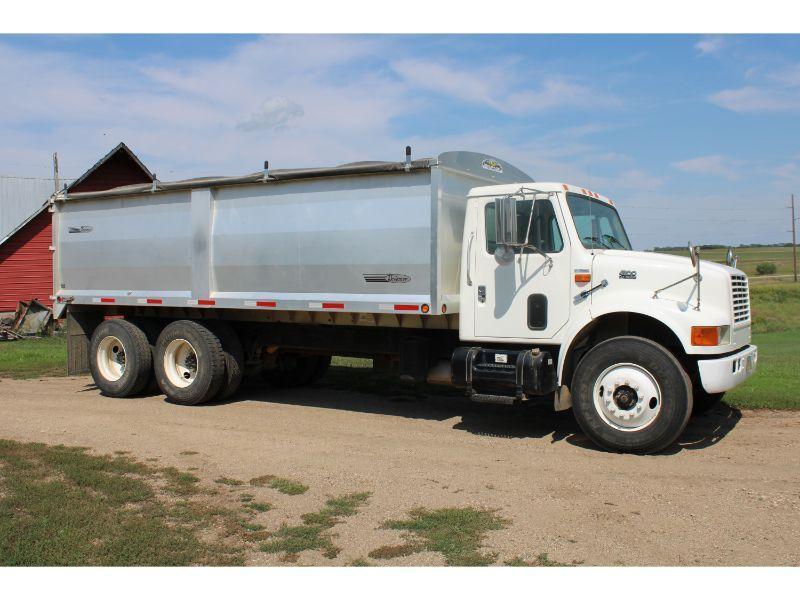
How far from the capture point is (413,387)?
12.1 m

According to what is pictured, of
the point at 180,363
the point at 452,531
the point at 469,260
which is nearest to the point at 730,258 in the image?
the point at 469,260

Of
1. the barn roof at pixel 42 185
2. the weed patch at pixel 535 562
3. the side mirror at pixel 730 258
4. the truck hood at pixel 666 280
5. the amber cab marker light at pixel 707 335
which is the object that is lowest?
the weed patch at pixel 535 562

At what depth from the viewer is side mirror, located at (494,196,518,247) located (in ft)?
25.8

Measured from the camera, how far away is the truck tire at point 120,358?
11273mm

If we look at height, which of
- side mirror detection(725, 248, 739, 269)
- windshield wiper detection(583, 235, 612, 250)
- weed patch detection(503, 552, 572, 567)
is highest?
windshield wiper detection(583, 235, 612, 250)

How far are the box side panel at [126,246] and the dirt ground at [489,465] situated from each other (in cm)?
175

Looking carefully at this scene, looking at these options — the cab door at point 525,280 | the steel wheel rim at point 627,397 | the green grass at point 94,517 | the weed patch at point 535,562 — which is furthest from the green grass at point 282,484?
the steel wheel rim at point 627,397

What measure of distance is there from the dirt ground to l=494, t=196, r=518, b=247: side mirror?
218 cm

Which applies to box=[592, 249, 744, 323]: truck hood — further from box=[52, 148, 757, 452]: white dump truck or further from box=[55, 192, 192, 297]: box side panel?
box=[55, 192, 192, 297]: box side panel

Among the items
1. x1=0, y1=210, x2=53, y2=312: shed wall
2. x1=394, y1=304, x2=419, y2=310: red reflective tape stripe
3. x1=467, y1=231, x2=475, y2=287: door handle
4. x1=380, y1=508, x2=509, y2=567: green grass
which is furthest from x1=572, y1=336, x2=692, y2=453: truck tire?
x1=0, y1=210, x2=53, y2=312: shed wall

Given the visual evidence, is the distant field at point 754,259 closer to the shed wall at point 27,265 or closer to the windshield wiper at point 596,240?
the windshield wiper at point 596,240

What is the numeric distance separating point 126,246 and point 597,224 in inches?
270

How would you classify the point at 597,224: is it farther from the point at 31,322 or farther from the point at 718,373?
the point at 31,322

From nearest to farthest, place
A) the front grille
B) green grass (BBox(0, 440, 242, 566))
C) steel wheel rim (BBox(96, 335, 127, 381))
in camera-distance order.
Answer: green grass (BBox(0, 440, 242, 566)), the front grille, steel wheel rim (BBox(96, 335, 127, 381))
